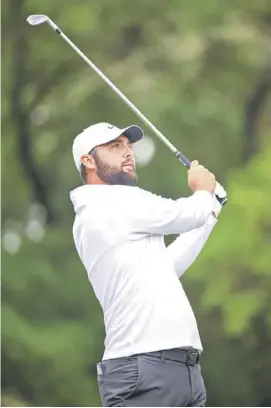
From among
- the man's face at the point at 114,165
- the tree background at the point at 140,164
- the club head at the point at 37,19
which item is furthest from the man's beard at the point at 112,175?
the club head at the point at 37,19

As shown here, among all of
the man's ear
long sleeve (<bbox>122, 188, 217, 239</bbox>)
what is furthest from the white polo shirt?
the man's ear

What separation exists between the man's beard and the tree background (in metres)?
0.64

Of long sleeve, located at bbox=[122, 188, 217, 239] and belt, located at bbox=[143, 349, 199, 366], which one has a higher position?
long sleeve, located at bbox=[122, 188, 217, 239]

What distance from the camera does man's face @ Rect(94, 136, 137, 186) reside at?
7.70ft

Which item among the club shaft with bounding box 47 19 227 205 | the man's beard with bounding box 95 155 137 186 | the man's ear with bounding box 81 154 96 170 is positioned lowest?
the man's beard with bounding box 95 155 137 186

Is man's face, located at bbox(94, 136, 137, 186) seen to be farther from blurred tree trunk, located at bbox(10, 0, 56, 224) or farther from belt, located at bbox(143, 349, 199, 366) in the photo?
blurred tree trunk, located at bbox(10, 0, 56, 224)

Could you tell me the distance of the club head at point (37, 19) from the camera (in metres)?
2.92

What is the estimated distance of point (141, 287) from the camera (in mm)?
2170

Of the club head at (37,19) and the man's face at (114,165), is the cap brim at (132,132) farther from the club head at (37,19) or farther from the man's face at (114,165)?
the club head at (37,19)

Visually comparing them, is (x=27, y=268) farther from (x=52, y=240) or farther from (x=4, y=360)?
(x=4, y=360)

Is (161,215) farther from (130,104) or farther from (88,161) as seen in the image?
(130,104)

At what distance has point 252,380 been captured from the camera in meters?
2.96

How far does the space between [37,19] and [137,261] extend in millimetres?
1179

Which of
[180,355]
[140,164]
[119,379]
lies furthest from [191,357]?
[140,164]
